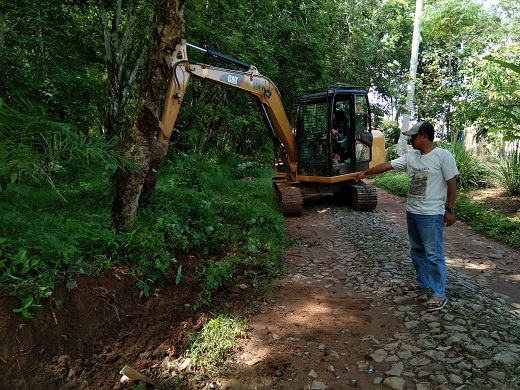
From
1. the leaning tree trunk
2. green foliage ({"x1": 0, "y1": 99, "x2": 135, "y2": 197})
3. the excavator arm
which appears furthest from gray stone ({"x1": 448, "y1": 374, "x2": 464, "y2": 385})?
the excavator arm

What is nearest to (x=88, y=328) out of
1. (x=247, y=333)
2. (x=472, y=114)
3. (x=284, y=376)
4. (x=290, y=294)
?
(x=247, y=333)

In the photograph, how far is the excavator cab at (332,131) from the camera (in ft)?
26.5

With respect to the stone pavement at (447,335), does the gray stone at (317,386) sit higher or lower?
lower

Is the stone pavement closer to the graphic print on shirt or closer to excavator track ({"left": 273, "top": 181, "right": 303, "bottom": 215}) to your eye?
the graphic print on shirt

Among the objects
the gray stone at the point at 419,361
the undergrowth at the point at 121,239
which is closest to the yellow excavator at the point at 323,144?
the undergrowth at the point at 121,239

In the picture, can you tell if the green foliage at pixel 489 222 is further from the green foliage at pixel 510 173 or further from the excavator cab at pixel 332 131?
the excavator cab at pixel 332 131

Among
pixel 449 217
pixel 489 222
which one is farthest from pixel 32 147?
pixel 489 222

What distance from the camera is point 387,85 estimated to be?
19203 millimetres

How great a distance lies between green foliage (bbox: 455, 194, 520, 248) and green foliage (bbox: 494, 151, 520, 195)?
1.14m

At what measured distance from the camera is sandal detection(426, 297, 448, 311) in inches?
135

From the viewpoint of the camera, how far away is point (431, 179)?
3504mm

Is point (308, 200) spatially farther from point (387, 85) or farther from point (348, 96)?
point (387, 85)

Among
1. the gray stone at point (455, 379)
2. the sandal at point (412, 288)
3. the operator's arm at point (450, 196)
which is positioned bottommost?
the gray stone at point (455, 379)

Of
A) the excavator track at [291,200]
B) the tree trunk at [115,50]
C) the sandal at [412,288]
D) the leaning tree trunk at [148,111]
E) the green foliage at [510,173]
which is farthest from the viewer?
the tree trunk at [115,50]
